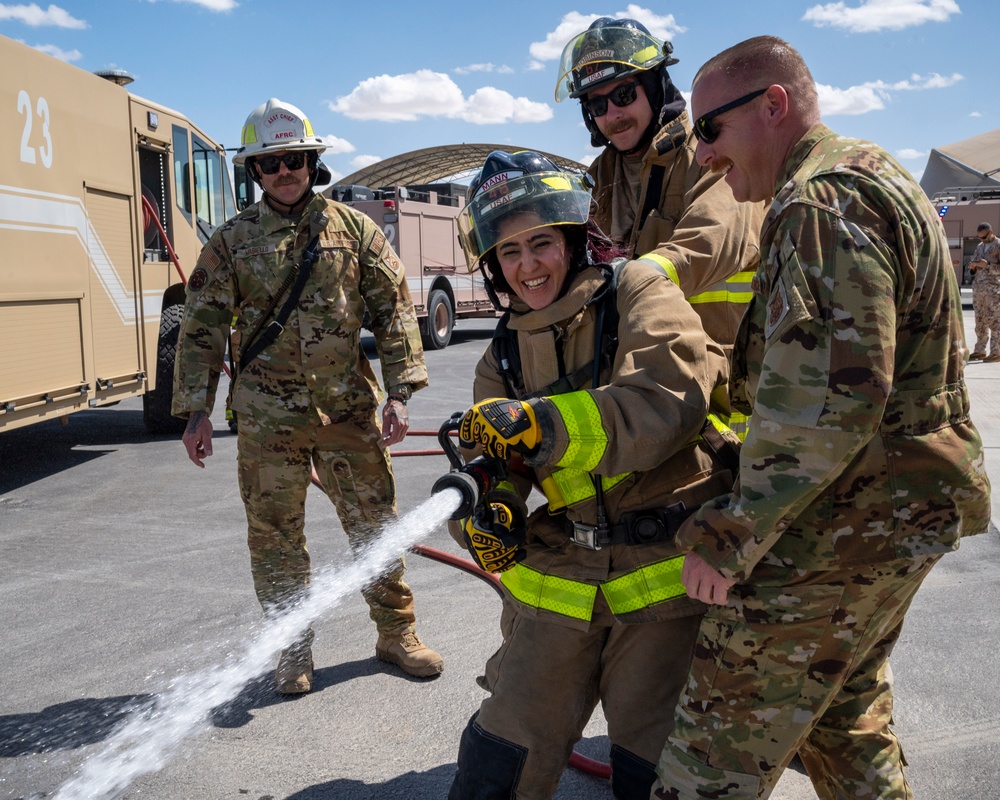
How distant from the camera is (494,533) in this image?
2279 mm

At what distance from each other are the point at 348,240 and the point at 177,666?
1.94 m

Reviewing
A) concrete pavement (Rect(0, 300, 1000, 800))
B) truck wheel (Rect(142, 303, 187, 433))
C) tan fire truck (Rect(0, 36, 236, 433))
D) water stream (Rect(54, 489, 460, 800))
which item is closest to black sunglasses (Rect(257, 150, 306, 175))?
water stream (Rect(54, 489, 460, 800))

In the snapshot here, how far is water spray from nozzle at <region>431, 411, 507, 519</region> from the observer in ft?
7.43

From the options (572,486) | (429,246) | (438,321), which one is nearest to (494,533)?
(572,486)

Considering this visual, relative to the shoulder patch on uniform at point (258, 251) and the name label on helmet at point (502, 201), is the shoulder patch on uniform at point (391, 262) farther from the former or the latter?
the name label on helmet at point (502, 201)

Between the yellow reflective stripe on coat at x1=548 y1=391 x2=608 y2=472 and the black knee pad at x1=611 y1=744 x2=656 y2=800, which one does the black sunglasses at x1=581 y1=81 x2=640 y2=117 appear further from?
the black knee pad at x1=611 y1=744 x2=656 y2=800

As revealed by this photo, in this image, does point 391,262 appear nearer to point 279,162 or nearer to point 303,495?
point 279,162

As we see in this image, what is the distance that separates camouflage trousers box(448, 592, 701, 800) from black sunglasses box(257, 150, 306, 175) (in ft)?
7.80

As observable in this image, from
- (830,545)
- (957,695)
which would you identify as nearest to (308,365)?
(830,545)

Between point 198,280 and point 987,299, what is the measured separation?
41.9 feet

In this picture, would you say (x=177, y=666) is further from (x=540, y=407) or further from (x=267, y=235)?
(x=540, y=407)

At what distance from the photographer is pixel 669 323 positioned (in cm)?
226

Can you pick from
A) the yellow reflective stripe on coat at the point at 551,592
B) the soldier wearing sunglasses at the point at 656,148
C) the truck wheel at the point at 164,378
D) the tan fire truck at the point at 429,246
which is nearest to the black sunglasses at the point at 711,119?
the soldier wearing sunglasses at the point at 656,148

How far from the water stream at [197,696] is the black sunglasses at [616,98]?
1.56 meters
